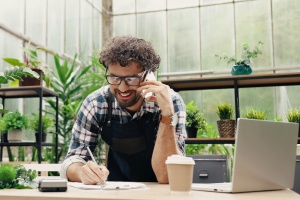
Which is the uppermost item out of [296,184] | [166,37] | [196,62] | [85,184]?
[166,37]

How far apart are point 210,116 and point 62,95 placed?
8.65ft

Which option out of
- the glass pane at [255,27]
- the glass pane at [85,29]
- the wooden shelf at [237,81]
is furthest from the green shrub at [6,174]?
the glass pane at [255,27]

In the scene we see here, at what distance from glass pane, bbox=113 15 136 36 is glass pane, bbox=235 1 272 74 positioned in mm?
1791

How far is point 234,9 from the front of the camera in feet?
22.0

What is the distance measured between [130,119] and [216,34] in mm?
4992

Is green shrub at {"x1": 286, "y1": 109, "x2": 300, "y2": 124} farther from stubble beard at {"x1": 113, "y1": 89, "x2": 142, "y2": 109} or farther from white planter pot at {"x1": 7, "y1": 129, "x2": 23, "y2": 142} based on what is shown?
white planter pot at {"x1": 7, "y1": 129, "x2": 23, "y2": 142}

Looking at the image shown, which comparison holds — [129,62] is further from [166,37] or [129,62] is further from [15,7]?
[166,37]

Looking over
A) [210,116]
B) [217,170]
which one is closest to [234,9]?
[210,116]

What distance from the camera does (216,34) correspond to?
264 inches

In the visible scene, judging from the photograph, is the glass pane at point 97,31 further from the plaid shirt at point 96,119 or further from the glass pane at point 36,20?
the plaid shirt at point 96,119

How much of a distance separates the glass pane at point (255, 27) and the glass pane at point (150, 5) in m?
1.28

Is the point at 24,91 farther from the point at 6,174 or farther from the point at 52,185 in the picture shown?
the point at 52,185

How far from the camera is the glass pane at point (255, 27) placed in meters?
6.48

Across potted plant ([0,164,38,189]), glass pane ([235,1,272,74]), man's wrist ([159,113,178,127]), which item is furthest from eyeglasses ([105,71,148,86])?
glass pane ([235,1,272,74])
